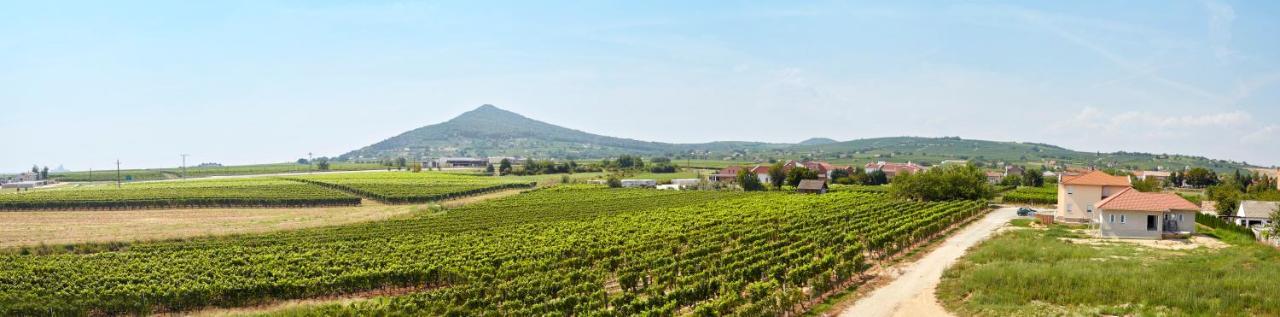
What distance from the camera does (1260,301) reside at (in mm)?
24531

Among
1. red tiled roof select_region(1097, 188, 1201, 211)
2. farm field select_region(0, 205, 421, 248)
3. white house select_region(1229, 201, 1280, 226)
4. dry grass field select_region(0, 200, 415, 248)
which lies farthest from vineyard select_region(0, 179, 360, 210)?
white house select_region(1229, 201, 1280, 226)

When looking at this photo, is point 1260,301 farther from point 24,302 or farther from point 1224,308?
point 24,302

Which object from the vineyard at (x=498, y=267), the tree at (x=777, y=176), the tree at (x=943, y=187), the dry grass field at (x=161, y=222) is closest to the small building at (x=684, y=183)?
the tree at (x=777, y=176)

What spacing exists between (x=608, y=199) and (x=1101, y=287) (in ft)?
193

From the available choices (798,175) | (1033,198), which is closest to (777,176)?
(798,175)

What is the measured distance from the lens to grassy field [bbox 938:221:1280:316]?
24.9 metres

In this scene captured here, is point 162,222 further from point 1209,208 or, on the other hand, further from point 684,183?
point 1209,208

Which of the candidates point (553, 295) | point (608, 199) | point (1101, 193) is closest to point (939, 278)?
point (553, 295)

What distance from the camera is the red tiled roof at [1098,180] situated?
2253 inches

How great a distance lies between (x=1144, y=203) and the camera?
151ft

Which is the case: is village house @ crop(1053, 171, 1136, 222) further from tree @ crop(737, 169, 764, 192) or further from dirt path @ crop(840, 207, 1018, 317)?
tree @ crop(737, 169, 764, 192)

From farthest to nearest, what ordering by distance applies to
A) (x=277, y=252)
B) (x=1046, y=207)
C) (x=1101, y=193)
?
(x=1046, y=207), (x=1101, y=193), (x=277, y=252)

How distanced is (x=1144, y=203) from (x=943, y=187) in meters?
32.2

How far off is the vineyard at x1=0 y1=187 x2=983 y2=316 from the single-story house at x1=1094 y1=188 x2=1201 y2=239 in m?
9.85
